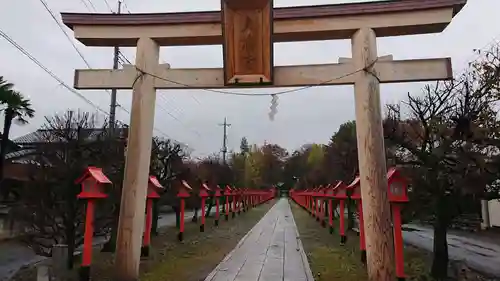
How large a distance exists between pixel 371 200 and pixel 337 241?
29.2 ft

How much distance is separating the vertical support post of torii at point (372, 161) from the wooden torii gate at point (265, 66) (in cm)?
2

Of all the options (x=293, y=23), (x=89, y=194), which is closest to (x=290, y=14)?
(x=293, y=23)

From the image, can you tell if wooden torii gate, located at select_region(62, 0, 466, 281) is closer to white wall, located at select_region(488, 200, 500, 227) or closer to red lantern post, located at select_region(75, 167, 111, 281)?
red lantern post, located at select_region(75, 167, 111, 281)

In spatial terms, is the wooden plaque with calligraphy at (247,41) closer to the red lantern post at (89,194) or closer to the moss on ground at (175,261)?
the red lantern post at (89,194)

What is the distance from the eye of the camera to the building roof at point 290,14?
7.16 metres

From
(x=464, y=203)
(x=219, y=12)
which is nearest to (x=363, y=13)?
(x=219, y=12)

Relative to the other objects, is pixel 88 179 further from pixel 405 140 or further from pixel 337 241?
pixel 337 241

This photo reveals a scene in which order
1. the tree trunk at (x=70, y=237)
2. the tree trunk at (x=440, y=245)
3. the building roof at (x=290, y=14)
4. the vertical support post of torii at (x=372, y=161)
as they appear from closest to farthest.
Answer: the vertical support post of torii at (x=372, y=161) → the building roof at (x=290, y=14) → the tree trunk at (x=70, y=237) → the tree trunk at (x=440, y=245)

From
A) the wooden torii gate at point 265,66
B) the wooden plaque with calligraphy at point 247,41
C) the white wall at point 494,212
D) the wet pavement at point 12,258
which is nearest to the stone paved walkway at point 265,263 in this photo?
the wooden torii gate at point 265,66

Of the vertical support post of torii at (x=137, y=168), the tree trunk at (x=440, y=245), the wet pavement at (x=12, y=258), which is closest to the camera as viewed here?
the vertical support post of torii at (x=137, y=168)

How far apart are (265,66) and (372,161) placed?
2.49 m

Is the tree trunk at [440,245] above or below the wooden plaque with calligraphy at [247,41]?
below

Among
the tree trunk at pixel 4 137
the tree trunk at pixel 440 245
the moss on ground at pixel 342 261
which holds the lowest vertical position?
the moss on ground at pixel 342 261

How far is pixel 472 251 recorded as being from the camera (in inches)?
607
